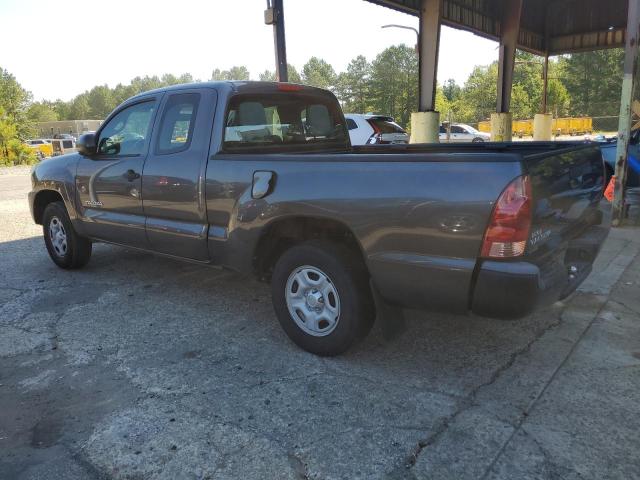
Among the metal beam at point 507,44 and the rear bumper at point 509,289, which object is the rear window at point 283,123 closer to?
the rear bumper at point 509,289

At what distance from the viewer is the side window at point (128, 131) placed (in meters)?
4.58

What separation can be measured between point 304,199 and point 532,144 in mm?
2042

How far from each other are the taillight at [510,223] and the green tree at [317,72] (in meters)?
121

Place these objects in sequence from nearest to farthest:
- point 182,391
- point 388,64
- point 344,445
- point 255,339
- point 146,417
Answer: point 344,445, point 146,417, point 182,391, point 255,339, point 388,64

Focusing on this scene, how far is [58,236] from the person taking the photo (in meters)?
5.78

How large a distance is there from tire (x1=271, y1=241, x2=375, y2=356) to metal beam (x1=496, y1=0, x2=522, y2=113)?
18.3 m

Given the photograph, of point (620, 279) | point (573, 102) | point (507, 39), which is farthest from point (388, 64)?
point (620, 279)

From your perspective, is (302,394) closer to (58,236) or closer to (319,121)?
(319,121)

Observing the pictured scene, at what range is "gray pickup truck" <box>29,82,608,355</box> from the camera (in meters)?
2.66

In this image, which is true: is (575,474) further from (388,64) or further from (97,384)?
(388,64)

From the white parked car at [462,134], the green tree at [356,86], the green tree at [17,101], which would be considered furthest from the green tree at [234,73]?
the white parked car at [462,134]

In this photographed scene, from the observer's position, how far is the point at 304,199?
3.25 metres

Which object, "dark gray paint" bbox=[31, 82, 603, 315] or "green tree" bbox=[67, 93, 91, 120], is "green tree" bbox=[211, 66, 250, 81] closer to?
"green tree" bbox=[67, 93, 91, 120]

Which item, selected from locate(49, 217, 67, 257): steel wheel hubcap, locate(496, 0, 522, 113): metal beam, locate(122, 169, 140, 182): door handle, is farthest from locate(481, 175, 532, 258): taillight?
locate(496, 0, 522, 113): metal beam
